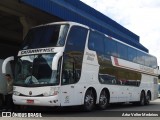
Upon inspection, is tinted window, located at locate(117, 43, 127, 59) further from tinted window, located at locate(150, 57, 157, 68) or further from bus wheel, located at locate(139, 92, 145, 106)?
tinted window, located at locate(150, 57, 157, 68)

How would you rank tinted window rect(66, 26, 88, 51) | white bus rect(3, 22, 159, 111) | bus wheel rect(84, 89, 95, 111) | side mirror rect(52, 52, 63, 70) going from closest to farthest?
side mirror rect(52, 52, 63, 70) < white bus rect(3, 22, 159, 111) < tinted window rect(66, 26, 88, 51) < bus wheel rect(84, 89, 95, 111)

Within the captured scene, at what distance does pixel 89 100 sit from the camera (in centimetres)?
1595

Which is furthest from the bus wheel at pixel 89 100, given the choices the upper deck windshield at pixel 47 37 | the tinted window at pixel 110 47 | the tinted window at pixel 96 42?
the upper deck windshield at pixel 47 37

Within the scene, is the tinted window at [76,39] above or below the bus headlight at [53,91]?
above

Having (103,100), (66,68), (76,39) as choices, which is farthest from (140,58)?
(66,68)

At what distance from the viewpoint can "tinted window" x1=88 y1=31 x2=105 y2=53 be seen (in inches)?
648

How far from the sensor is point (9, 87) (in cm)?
1591

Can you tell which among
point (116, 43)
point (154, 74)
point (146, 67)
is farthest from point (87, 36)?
point (154, 74)

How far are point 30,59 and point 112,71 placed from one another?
17.8ft

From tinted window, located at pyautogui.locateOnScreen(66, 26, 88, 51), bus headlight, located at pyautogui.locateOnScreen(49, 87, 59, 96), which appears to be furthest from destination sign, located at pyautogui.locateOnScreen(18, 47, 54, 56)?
bus headlight, located at pyautogui.locateOnScreen(49, 87, 59, 96)

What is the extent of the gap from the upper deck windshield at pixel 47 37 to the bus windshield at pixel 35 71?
1.97 feet

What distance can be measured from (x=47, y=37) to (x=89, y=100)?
3.41 metres

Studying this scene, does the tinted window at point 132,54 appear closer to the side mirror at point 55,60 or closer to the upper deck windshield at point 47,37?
the upper deck windshield at point 47,37

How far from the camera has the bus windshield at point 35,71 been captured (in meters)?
14.0
